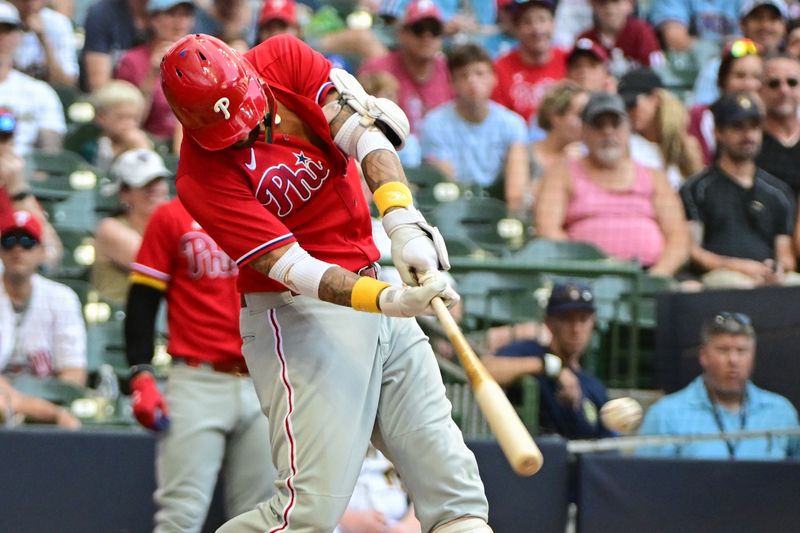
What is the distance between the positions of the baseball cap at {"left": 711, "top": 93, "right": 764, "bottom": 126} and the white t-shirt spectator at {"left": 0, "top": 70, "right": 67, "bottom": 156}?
368cm

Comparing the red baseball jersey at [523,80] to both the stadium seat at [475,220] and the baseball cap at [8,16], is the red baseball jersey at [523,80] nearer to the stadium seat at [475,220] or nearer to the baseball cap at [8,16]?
the stadium seat at [475,220]

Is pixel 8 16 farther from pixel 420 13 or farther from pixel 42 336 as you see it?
pixel 420 13

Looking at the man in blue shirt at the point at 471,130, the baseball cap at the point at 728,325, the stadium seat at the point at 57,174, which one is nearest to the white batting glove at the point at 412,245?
the baseball cap at the point at 728,325

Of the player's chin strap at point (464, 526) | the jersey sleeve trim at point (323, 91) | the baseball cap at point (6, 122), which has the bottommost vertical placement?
the player's chin strap at point (464, 526)

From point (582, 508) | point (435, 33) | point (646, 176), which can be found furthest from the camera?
point (435, 33)

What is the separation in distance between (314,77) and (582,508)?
2.43 meters

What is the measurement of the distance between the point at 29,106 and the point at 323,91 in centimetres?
430

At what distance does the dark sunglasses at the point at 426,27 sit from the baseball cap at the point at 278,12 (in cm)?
75

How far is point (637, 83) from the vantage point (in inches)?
339

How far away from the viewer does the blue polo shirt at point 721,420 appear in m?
5.85

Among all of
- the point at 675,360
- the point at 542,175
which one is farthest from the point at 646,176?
the point at 675,360

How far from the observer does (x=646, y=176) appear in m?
7.52

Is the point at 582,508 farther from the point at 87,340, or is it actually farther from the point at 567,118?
the point at 567,118

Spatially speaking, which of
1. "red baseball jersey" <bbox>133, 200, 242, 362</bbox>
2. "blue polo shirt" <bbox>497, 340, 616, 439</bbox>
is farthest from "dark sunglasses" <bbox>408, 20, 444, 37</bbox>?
"red baseball jersey" <bbox>133, 200, 242, 362</bbox>
